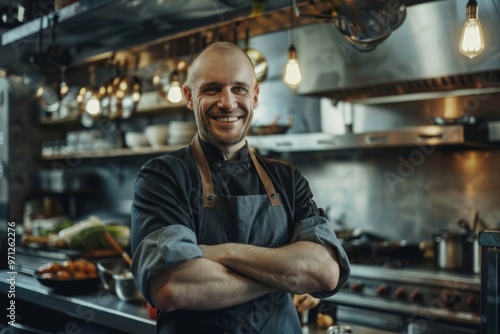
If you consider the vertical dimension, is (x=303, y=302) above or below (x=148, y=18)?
below

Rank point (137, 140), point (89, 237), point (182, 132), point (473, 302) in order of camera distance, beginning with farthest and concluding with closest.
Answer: point (137, 140)
point (182, 132)
point (89, 237)
point (473, 302)

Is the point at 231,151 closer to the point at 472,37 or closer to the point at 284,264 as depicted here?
the point at 284,264

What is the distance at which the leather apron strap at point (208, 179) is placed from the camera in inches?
69.9

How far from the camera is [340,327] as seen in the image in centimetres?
222

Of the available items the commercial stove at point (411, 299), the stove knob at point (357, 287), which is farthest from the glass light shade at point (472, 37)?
the stove knob at point (357, 287)

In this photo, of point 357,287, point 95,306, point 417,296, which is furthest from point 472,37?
point 95,306

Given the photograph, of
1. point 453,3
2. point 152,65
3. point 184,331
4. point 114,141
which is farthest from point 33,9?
point 184,331

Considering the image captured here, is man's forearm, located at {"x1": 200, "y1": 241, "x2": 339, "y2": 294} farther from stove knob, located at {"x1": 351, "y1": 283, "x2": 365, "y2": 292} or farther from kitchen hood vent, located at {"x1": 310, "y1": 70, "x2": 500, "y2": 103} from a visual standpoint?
kitchen hood vent, located at {"x1": 310, "y1": 70, "x2": 500, "y2": 103}

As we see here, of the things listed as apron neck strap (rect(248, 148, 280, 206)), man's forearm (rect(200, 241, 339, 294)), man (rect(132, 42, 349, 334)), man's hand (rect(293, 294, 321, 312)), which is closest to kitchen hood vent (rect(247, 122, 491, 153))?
man's hand (rect(293, 294, 321, 312))

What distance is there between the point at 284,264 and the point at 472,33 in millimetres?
1278

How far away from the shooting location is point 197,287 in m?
1.55

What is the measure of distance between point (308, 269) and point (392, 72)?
230 cm

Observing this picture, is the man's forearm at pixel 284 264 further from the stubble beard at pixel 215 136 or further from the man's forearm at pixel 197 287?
the stubble beard at pixel 215 136

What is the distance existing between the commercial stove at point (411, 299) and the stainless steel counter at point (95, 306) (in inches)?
44.0
